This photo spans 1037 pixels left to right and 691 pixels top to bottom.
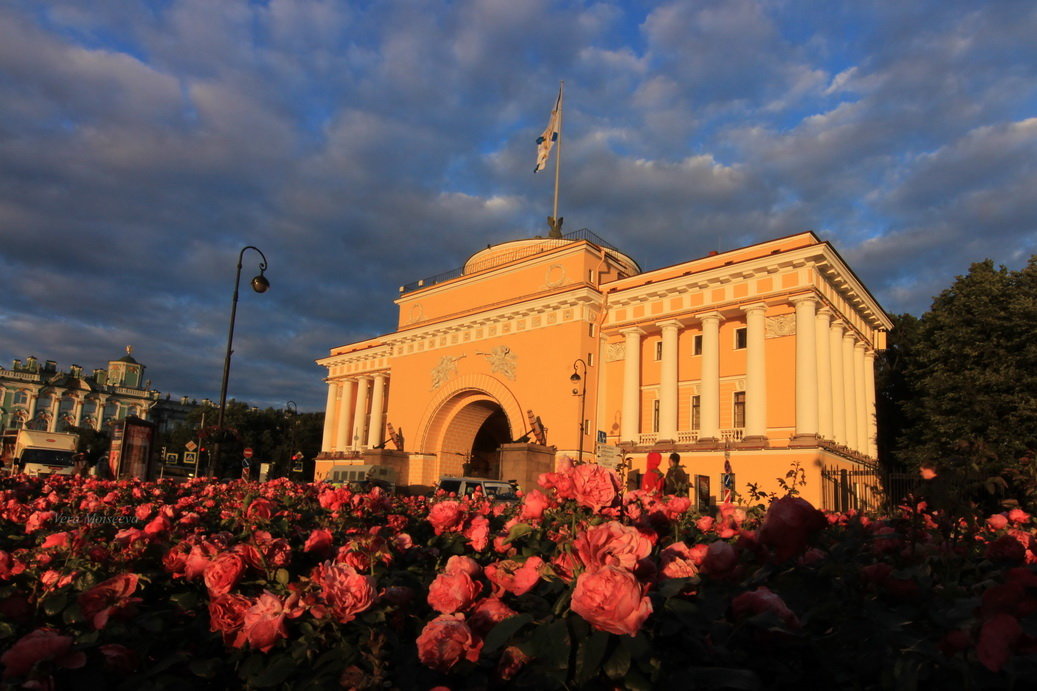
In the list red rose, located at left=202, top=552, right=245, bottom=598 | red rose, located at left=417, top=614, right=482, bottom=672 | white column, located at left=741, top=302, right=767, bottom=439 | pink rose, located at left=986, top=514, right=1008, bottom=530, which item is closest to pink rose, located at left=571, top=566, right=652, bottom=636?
red rose, located at left=417, top=614, right=482, bottom=672

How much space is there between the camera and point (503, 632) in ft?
5.41

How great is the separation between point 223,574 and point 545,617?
1042mm

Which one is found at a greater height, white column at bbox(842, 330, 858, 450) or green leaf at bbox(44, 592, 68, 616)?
white column at bbox(842, 330, 858, 450)

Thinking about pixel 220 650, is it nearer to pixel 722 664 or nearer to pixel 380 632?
pixel 380 632

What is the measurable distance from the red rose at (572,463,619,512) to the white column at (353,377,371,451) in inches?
1702

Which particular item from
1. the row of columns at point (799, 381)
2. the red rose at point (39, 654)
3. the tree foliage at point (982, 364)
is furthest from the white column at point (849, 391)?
the red rose at point (39, 654)

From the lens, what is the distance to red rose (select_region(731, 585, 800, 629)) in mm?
1771

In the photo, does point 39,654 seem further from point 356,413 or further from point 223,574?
point 356,413

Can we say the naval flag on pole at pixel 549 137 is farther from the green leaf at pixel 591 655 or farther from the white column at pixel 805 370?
the green leaf at pixel 591 655

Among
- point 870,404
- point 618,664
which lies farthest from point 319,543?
point 870,404

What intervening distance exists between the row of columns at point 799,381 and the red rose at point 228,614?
2472 centimetres

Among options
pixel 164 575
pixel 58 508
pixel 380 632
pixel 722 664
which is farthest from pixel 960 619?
pixel 58 508

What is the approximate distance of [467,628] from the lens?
1.77 metres

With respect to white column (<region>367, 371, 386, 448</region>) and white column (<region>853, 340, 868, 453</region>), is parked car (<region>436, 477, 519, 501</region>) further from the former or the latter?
white column (<region>367, 371, 386, 448</region>)
